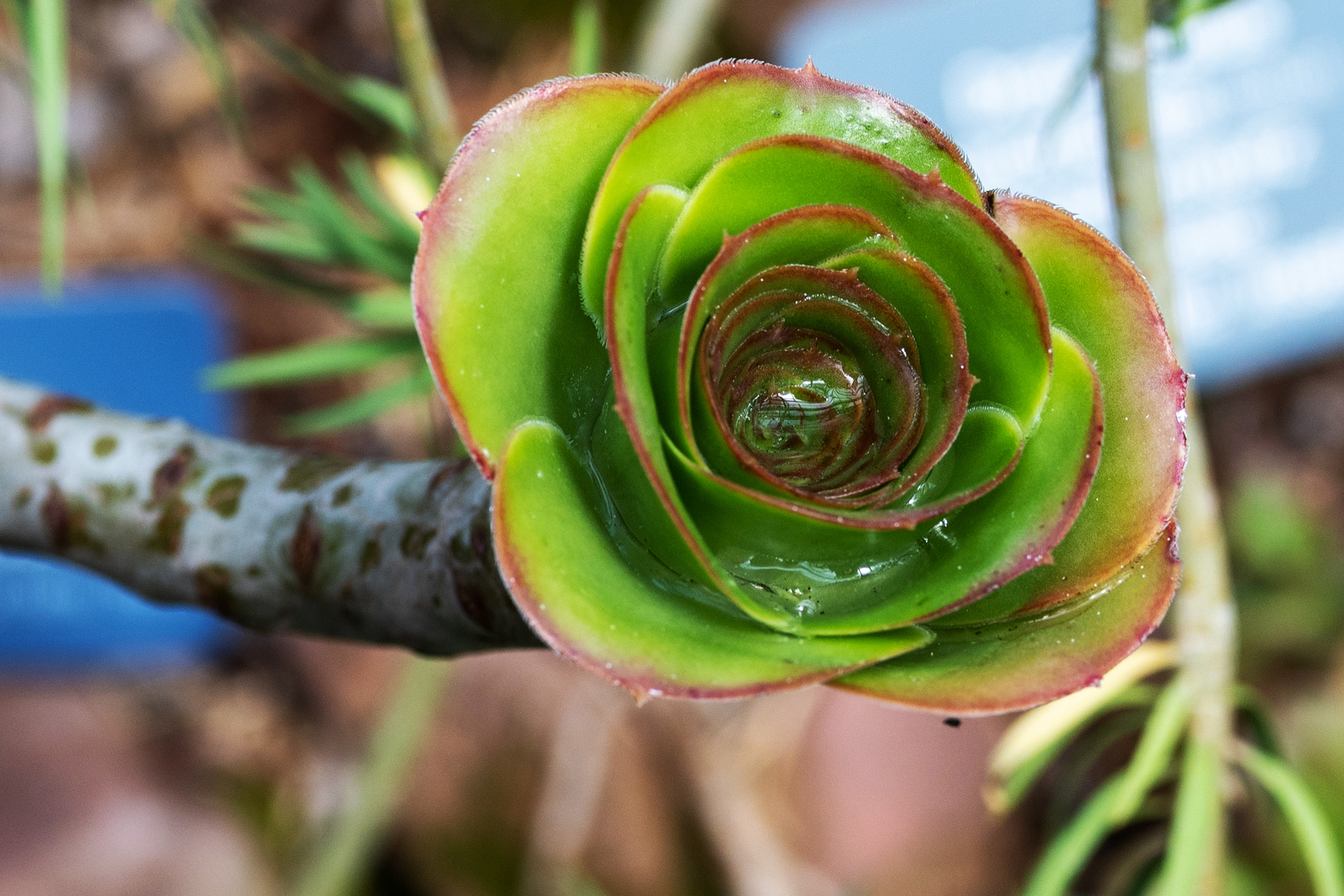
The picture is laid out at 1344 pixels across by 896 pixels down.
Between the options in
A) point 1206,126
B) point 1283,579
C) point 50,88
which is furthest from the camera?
point 1283,579

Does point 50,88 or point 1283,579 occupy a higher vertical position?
point 50,88

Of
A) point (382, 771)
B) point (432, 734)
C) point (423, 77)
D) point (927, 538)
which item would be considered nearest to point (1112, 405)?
point (927, 538)

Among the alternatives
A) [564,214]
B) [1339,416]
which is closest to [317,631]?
[564,214]

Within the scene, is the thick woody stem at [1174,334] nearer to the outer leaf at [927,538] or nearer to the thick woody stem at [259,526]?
the outer leaf at [927,538]

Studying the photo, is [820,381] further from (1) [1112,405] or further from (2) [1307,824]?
(2) [1307,824]

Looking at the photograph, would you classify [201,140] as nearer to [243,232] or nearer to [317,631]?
[243,232]
